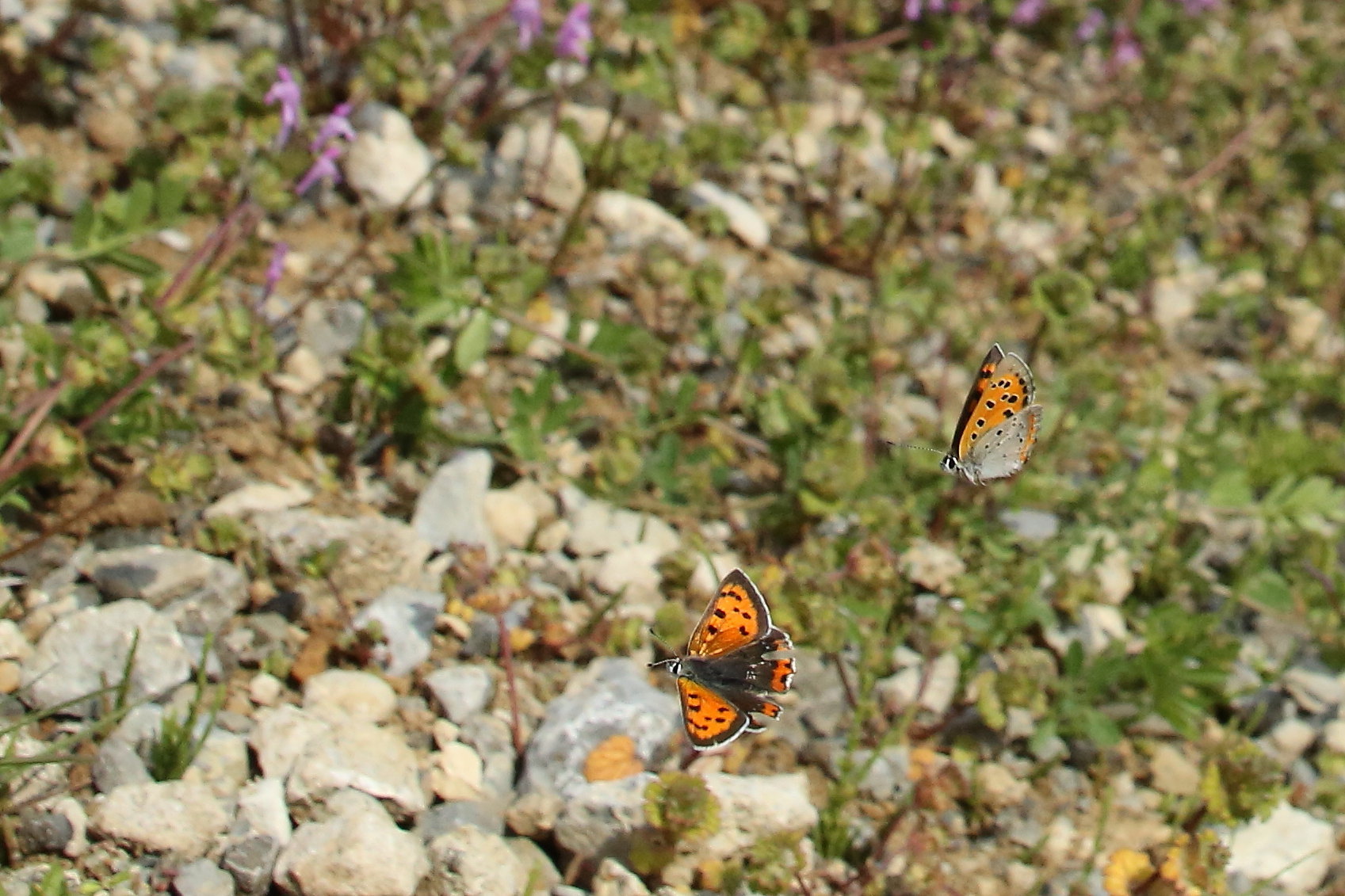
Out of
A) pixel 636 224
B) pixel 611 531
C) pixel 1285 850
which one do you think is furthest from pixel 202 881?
pixel 636 224

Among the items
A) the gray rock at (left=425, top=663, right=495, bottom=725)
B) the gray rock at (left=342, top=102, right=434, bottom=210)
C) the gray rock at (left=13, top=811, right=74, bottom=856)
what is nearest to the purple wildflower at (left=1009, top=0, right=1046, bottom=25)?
the gray rock at (left=342, top=102, right=434, bottom=210)

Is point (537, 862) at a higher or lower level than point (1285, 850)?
higher

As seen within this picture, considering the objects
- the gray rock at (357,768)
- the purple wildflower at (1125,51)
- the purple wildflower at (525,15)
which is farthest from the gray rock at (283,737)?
the purple wildflower at (1125,51)

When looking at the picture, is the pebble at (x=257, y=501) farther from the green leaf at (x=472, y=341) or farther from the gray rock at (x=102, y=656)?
the green leaf at (x=472, y=341)

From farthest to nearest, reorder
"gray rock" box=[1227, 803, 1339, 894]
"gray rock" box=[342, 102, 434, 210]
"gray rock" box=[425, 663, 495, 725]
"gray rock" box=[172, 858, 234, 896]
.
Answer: "gray rock" box=[342, 102, 434, 210] < "gray rock" box=[1227, 803, 1339, 894] < "gray rock" box=[425, 663, 495, 725] < "gray rock" box=[172, 858, 234, 896]

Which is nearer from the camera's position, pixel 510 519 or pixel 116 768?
pixel 116 768

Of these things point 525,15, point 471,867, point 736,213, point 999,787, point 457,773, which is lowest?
point 999,787

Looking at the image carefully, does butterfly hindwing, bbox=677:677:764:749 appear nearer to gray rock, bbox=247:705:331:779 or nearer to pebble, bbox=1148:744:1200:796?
gray rock, bbox=247:705:331:779

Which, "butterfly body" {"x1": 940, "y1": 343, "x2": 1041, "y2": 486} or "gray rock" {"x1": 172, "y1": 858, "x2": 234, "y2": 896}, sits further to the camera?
"butterfly body" {"x1": 940, "y1": 343, "x2": 1041, "y2": 486}

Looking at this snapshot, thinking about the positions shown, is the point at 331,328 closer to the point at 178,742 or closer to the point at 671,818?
the point at 178,742
